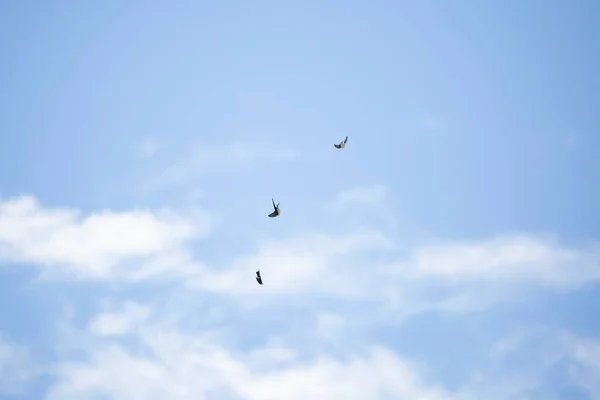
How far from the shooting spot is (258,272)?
201 ft

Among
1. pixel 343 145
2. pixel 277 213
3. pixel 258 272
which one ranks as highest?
pixel 343 145

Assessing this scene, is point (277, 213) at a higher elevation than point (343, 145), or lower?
→ lower

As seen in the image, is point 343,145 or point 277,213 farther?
point 343,145

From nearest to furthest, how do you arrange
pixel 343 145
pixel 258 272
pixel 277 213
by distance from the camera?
1. pixel 258 272
2. pixel 277 213
3. pixel 343 145

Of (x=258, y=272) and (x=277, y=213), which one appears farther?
(x=277, y=213)

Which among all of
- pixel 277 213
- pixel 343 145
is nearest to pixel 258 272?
pixel 277 213

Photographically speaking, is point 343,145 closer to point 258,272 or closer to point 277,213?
point 277,213

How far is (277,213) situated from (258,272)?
12.3 m

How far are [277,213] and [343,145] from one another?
21970mm

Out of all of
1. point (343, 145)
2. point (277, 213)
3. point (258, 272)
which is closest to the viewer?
point (258, 272)

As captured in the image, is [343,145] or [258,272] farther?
[343,145]

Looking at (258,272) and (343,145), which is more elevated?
(343,145)

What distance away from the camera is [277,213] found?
68.2m

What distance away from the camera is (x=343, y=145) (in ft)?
255
